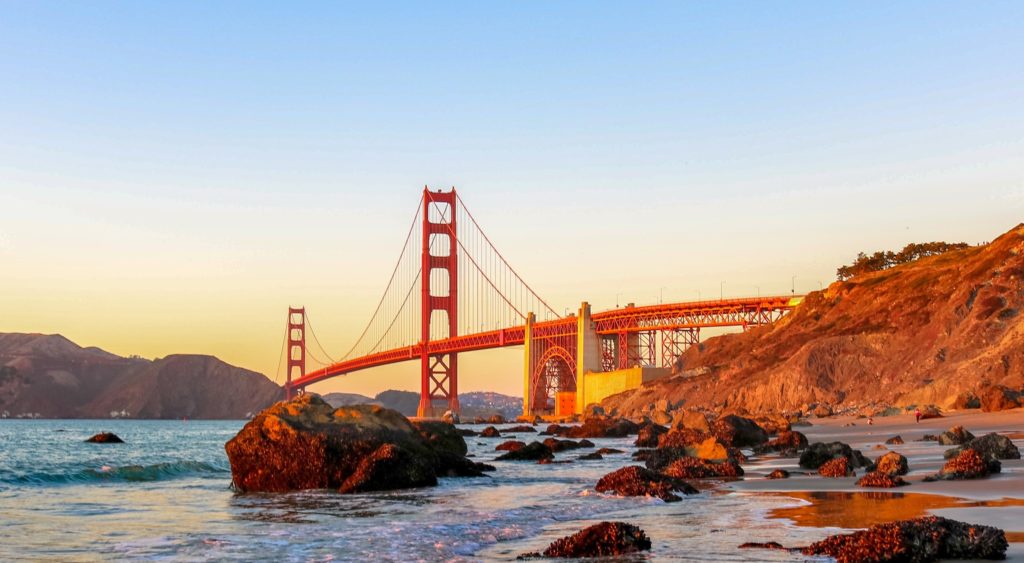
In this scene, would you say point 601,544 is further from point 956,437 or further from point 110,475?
point 110,475

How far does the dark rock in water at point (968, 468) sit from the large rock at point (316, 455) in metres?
8.46

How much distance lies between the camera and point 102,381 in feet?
647

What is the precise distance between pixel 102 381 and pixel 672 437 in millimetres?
192790

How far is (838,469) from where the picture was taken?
51.4ft

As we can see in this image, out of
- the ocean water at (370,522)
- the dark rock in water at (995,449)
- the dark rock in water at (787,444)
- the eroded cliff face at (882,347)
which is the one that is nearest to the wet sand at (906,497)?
the dark rock in water at (995,449)

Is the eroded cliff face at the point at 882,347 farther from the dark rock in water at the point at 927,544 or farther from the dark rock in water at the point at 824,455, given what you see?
the dark rock in water at the point at 927,544

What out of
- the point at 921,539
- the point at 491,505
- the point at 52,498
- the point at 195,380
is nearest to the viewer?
the point at 921,539

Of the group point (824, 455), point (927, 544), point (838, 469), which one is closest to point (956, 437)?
point (824, 455)

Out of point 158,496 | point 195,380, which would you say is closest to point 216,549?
point 158,496

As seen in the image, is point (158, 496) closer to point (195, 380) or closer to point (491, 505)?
point (491, 505)

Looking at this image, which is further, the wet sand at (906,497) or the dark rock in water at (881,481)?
the dark rock in water at (881,481)

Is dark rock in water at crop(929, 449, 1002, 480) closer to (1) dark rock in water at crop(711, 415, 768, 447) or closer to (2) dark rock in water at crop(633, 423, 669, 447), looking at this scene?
(1) dark rock in water at crop(711, 415, 768, 447)

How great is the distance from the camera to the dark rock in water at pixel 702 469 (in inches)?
680

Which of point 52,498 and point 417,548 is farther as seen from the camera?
point 52,498
